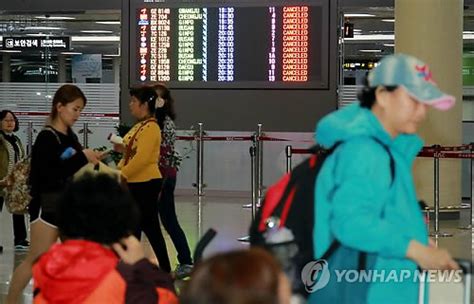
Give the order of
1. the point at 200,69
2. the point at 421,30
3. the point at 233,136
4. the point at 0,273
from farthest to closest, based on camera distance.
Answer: the point at 233,136, the point at 200,69, the point at 421,30, the point at 0,273

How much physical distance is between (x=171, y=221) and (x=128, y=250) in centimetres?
468

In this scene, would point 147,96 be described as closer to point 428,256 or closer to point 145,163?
point 145,163

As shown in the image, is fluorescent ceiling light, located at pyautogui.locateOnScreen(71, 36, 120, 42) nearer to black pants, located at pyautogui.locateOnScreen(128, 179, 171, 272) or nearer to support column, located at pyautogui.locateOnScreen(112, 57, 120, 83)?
support column, located at pyautogui.locateOnScreen(112, 57, 120, 83)

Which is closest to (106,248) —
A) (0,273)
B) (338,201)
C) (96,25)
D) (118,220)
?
(118,220)

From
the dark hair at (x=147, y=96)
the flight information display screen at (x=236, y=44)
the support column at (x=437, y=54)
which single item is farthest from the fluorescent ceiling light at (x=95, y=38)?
the dark hair at (x=147, y=96)

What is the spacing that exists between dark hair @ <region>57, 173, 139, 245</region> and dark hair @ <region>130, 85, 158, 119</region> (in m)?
4.22

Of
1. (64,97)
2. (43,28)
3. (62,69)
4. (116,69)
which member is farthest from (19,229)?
(43,28)

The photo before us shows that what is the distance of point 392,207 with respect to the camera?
2.96 m

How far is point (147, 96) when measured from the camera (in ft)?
24.0

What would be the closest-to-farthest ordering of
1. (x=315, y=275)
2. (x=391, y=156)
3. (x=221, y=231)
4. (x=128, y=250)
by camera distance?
(x=391, y=156) → (x=128, y=250) → (x=315, y=275) → (x=221, y=231)

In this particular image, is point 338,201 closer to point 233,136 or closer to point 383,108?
point 383,108

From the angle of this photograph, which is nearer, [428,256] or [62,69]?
[428,256]

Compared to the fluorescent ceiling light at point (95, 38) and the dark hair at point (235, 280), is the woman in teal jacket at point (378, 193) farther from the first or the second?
the fluorescent ceiling light at point (95, 38)

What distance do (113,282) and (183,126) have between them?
11.7 m
